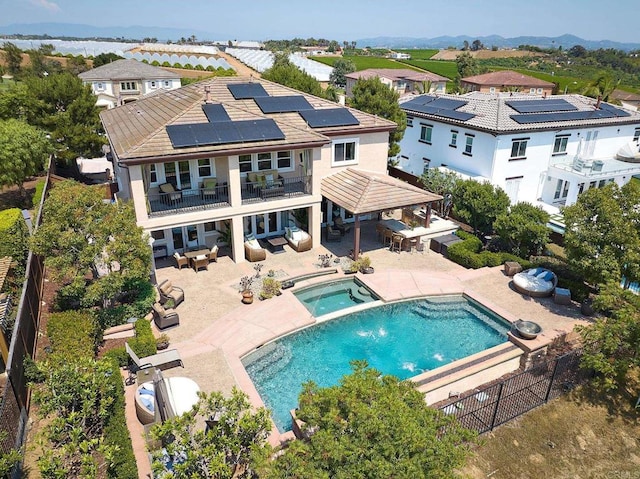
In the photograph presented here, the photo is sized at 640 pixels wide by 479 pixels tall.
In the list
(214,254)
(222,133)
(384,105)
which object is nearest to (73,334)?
(214,254)

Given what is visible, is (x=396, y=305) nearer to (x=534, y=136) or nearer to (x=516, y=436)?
(x=516, y=436)

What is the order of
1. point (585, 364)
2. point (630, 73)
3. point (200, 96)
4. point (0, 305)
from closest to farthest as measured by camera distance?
1. point (585, 364)
2. point (0, 305)
3. point (200, 96)
4. point (630, 73)

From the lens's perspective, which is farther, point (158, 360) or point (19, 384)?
point (158, 360)

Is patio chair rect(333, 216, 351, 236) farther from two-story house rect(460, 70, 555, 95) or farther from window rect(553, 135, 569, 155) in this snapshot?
two-story house rect(460, 70, 555, 95)

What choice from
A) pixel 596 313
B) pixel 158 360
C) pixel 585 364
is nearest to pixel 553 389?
pixel 585 364

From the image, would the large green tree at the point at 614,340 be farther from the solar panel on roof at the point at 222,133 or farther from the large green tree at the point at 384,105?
the large green tree at the point at 384,105

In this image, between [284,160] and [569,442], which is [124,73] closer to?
[284,160]
